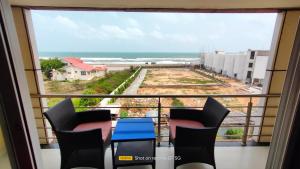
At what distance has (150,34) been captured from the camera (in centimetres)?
646

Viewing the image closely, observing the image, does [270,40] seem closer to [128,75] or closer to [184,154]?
[184,154]

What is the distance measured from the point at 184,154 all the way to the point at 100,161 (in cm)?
94

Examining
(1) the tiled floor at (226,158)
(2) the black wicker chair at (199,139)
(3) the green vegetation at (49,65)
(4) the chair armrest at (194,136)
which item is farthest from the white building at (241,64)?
(3) the green vegetation at (49,65)

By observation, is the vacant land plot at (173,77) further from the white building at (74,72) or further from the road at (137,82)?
the white building at (74,72)

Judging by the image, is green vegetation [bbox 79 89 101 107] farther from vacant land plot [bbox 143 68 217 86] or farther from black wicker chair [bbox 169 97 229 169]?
black wicker chair [bbox 169 97 229 169]

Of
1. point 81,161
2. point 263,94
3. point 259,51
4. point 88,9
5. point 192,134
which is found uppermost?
point 88,9

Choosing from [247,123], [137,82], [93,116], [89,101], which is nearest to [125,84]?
[137,82]

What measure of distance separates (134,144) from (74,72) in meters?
1.93

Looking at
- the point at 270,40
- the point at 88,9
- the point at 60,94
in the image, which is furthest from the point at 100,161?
the point at 270,40

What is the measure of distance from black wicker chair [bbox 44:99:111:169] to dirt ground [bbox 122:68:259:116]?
96cm

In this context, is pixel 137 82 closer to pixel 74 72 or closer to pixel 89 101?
pixel 89 101

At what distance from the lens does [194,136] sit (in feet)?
6.09

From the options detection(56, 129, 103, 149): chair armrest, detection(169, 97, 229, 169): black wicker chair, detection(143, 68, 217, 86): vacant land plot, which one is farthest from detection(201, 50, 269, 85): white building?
detection(56, 129, 103, 149): chair armrest

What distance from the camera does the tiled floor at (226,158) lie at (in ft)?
7.08
